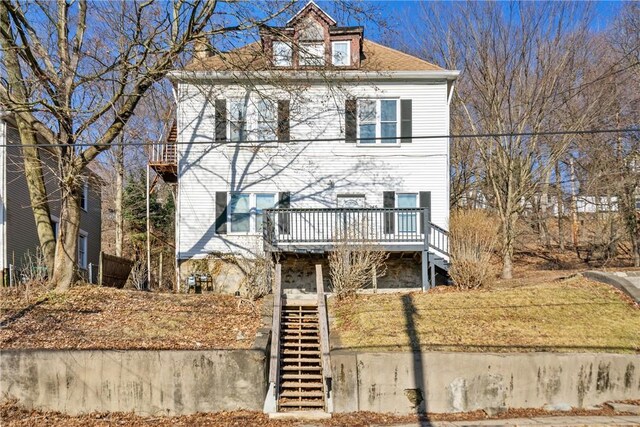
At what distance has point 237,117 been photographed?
17.4 metres

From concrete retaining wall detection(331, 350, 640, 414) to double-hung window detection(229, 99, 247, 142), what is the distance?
32.6 ft


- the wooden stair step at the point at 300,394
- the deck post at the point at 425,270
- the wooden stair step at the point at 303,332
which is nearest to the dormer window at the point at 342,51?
the deck post at the point at 425,270

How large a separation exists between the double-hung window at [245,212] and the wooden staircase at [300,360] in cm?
545

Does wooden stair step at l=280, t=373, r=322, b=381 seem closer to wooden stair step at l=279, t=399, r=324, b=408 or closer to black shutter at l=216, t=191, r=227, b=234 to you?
wooden stair step at l=279, t=399, r=324, b=408

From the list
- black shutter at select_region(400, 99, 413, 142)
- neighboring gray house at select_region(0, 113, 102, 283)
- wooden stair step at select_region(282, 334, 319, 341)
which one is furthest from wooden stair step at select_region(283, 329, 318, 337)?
black shutter at select_region(400, 99, 413, 142)

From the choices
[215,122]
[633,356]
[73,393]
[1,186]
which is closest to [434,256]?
[633,356]

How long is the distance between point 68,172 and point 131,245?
17.0 meters

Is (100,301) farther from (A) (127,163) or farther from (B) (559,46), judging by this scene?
(A) (127,163)

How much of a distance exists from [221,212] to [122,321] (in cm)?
678

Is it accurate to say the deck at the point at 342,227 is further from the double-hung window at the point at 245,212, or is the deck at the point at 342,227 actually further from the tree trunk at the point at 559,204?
the tree trunk at the point at 559,204

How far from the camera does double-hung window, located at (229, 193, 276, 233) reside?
56.1 feet

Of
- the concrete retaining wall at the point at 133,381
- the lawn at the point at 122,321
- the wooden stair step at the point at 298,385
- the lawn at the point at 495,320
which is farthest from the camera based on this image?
the lawn at the point at 495,320

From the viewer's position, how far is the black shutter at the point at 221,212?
1708 cm

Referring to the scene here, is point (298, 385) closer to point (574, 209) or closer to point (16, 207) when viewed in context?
point (16, 207)
